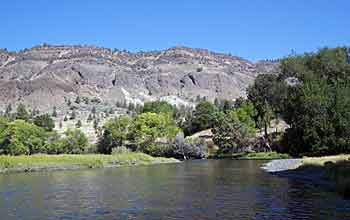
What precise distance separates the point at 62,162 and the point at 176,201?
161 ft

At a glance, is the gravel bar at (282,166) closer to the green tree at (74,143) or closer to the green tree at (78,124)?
the green tree at (74,143)

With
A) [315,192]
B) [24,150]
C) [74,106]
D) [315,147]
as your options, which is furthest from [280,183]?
[74,106]

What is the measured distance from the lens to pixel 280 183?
4334 centimetres

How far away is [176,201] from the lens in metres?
34.2


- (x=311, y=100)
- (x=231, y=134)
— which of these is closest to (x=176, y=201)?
(x=311, y=100)

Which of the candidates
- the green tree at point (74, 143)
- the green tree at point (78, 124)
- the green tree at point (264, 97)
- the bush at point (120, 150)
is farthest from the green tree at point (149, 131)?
the green tree at point (78, 124)

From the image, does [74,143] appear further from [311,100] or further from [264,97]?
[311,100]

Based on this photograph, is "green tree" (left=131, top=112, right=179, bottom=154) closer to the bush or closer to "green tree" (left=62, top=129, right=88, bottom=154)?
the bush

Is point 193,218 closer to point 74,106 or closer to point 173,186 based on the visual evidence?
point 173,186

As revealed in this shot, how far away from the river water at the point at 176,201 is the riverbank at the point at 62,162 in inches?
1092

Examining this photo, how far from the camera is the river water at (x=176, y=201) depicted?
1125 inches

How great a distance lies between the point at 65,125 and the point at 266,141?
67220 millimetres

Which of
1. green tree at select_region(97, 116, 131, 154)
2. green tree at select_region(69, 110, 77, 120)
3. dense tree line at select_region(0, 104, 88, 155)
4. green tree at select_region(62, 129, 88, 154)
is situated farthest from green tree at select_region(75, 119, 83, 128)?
green tree at select_region(62, 129, 88, 154)

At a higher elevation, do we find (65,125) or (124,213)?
(65,125)
